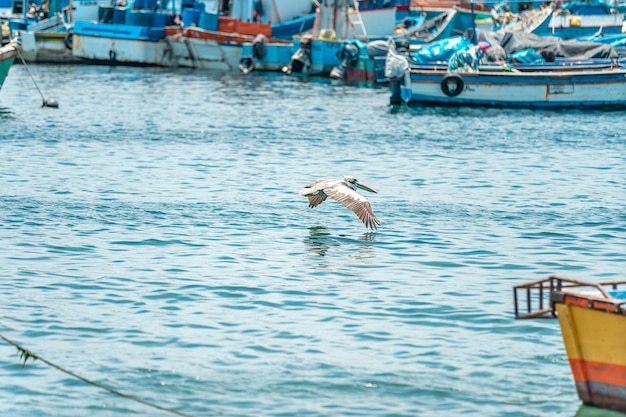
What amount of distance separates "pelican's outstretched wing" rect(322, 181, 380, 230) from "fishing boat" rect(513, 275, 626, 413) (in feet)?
26.3

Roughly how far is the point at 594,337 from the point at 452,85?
30.0 meters

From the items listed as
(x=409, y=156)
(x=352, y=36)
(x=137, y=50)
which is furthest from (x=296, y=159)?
(x=137, y=50)

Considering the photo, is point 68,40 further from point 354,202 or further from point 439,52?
point 354,202

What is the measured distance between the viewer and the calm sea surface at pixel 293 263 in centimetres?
1238

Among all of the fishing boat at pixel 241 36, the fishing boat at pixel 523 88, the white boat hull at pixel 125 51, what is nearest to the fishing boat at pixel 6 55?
the fishing boat at pixel 523 88

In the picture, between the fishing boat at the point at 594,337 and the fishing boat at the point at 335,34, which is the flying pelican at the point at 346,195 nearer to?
the fishing boat at the point at 594,337

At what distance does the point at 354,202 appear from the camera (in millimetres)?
19203

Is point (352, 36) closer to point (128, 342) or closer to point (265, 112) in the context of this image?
point (265, 112)

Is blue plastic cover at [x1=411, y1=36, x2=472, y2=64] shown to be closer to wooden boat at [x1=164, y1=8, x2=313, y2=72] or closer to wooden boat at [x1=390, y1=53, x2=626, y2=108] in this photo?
wooden boat at [x1=390, y1=53, x2=626, y2=108]

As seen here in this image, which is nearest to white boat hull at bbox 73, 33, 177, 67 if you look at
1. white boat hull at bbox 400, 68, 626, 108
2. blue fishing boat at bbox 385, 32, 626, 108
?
blue fishing boat at bbox 385, 32, 626, 108

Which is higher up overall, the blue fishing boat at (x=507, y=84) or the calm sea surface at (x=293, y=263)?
the blue fishing boat at (x=507, y=84)

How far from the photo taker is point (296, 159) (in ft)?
96.9

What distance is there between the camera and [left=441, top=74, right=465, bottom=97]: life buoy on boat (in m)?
40.1

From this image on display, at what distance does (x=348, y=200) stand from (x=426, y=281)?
9.78ft
